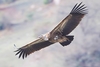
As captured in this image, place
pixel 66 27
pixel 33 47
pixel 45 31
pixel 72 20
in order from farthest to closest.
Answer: pixel 45 31
pixel 33 47
pixel 66 27
pixel 72 20

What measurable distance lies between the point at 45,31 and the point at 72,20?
8.40 meters

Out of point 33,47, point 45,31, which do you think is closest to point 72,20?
point 33,47

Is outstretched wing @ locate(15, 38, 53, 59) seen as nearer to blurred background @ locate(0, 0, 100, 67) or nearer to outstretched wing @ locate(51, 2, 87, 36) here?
outstretched wing @ locate(51, 2, 87, 36)

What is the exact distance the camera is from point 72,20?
7.93 metres

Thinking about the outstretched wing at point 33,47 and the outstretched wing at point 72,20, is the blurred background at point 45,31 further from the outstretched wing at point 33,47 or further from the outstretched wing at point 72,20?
the outstretched wing at point 72,20

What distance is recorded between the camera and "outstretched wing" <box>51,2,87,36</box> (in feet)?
25.8

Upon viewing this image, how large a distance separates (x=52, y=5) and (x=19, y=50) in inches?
338

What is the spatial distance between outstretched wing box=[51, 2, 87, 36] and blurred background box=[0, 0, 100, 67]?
25.1 ft

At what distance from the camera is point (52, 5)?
1694cm

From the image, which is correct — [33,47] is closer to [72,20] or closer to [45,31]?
[72,20]

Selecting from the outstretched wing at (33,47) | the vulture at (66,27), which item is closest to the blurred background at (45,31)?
the outstretched wing at (33,47)

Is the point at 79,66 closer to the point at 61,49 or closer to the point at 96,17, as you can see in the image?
the point at 61,49

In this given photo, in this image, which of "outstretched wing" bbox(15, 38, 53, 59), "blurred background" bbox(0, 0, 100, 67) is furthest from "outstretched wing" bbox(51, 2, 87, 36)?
"blurred background" bbox(0, 0, 100, 67)

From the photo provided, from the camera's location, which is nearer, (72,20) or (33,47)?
(72,20)
